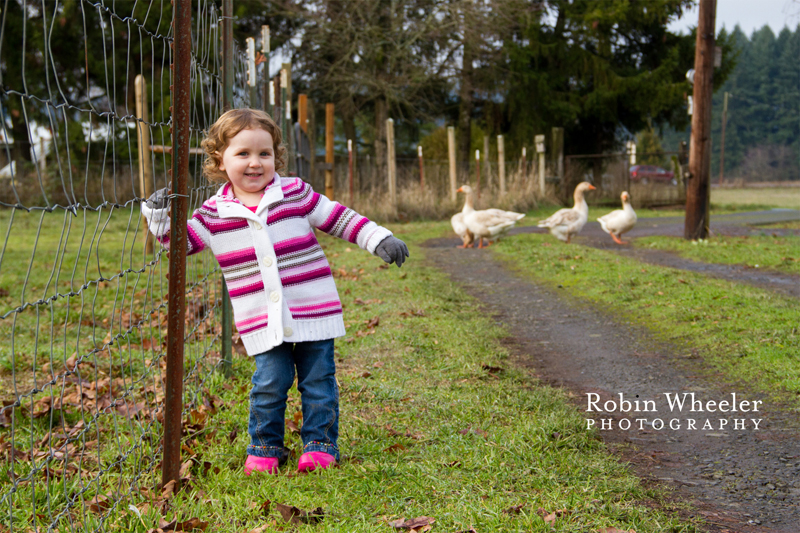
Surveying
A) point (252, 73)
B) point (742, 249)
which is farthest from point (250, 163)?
point (742, 249)

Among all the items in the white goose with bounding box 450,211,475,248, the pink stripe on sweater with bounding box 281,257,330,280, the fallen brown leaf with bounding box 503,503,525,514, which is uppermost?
the pink stripe on sweater with bounding box 281,257,330,280

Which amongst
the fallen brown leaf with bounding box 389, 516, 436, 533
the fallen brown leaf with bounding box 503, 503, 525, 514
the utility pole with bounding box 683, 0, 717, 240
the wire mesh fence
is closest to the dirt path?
the fallen brown leaf with bounding box 503, 503, 525, 514

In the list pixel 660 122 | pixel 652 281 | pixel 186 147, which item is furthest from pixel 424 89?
pixel 186 147

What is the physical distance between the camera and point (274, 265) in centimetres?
284

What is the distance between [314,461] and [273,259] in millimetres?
868

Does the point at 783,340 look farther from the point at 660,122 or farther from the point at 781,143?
the point at 781,143

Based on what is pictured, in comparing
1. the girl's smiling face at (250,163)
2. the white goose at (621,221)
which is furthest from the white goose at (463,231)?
the girl's smiling face at (250,163)

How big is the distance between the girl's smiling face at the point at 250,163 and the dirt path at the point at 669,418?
6.39ft

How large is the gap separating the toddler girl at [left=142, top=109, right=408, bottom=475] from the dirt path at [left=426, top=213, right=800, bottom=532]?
1.38 m

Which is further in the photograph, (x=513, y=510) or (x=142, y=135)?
(x=142, y=135)

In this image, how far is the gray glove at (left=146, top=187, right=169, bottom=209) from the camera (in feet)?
8.71

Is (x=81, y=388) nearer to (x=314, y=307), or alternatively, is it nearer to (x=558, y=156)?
(x=314, y=307)

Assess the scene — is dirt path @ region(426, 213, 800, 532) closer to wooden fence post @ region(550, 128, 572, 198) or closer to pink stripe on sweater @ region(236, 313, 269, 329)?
pink stripe on sweater @ region(236, 313, 269, 329)

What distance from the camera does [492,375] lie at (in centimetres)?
421
